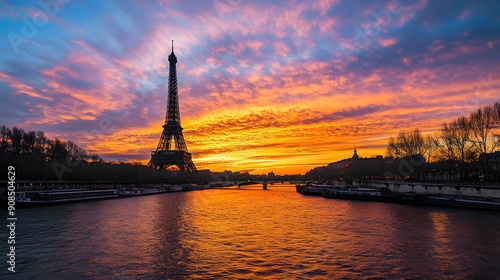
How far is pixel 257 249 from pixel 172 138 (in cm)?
12207

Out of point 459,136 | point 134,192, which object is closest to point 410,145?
point 459,136

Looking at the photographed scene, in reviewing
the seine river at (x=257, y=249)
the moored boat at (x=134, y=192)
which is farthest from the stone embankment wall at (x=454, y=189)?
the moored boat at (x=134, y=192)

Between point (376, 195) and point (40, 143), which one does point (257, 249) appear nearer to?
point (376, 195)

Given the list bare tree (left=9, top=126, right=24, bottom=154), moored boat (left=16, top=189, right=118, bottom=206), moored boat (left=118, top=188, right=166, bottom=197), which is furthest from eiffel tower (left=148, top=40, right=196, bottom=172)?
moored boat (left=16, top=189, right=118, bottom=206)

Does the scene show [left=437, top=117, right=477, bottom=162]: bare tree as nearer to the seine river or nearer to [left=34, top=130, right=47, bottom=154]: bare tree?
the seine river

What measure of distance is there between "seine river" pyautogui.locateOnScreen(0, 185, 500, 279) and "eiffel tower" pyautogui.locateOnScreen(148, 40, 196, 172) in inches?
3758

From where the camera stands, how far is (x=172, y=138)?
140m

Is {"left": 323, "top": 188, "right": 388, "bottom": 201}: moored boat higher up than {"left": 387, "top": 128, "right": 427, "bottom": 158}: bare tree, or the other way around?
{"left": 387, "top": 128, "right": 427, "bottom": 158}: bare tree

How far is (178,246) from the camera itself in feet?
78.1

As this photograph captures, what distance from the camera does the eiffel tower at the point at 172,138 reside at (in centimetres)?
13075

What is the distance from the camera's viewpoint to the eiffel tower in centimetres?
13075

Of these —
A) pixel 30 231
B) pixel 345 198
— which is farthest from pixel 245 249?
pixel 345 198

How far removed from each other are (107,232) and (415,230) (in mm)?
27715

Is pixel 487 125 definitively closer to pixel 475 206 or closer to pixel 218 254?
pixel 475 206
